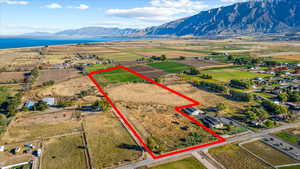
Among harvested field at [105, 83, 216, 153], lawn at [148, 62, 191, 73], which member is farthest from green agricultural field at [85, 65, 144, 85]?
lawn at [148, 62, 191, 73]

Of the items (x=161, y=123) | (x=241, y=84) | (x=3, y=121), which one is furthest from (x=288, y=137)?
(x=3, y=121)

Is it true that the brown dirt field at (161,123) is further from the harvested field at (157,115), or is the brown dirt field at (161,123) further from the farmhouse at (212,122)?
the farmhouse at (212,122)

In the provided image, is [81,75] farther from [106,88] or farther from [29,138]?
[29,138]

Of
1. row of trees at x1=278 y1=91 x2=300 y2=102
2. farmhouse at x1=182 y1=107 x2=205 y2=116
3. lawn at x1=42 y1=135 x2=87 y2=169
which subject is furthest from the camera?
row of trees at x1=278 y1=91 x2=300 y2=102

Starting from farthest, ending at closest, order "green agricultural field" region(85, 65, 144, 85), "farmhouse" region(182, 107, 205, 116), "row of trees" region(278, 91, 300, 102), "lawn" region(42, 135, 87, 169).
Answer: "green agricultural field" region(85, 65, 144, 85)
"row of trees" region(278, 91, 300, 102)
"farmhouse" region(182, 107, 205, 116)
"lawn" region(42, 135, 87, 169)

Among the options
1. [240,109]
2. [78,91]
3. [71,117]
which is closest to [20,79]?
[78,91]

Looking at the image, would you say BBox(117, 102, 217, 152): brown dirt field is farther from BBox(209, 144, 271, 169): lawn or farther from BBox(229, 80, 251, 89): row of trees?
BBox(229, 80, 251, 89): row of trees

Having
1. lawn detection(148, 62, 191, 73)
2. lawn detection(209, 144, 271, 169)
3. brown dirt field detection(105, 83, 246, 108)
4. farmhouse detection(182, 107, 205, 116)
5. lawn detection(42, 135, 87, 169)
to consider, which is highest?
lawn detection(148, 62, 191, 73)
